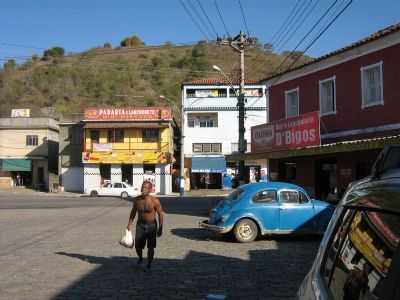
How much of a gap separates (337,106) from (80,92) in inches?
3521

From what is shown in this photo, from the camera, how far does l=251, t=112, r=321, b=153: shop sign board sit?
2136cm

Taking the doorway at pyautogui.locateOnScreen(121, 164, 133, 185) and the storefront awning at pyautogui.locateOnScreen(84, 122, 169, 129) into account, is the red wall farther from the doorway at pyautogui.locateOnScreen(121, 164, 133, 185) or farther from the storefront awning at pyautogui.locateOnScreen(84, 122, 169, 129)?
the doorway at pyautogui.locateOnScreen(121, 164, 133, 185)

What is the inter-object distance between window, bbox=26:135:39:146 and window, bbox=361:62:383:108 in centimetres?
4852

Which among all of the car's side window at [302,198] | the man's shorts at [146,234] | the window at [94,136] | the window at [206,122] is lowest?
the man's shorts at [146,234]

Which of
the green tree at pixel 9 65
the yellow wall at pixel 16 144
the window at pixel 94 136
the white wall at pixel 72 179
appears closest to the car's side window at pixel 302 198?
the window at pixel 94 136

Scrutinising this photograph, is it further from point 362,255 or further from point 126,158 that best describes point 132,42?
point 362,255

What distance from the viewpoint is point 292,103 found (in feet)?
86.8

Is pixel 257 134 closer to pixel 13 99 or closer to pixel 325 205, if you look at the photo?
pixel 325 205

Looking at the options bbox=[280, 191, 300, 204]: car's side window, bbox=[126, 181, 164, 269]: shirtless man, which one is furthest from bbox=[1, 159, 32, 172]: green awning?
bbox=[126, 181, 164, 269]: shirtless man

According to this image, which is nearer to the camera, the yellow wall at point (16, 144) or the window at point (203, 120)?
the window at point (203, 120)

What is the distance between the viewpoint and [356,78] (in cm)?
2120

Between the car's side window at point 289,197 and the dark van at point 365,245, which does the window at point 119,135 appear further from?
the dark van at point 365,245

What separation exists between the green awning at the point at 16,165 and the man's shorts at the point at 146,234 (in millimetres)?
54279

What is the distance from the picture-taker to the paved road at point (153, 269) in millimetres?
8773
